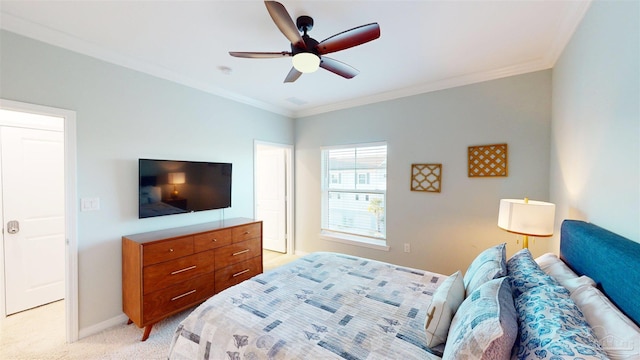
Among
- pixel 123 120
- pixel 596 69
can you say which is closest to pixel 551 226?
pixel 596 69

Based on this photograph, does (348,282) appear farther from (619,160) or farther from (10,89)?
(10,89)

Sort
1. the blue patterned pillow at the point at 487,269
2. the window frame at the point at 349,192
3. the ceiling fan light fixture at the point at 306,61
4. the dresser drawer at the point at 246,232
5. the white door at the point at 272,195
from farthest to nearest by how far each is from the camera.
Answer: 1. the white door at the point at 272,195
2. the window frame at the point at 349,192
3. the dresser drawer at the point at 246,232
4. the ceiling fan light fixture at the point at 306,61
5. the blue patterned pillow at the point at 487,269

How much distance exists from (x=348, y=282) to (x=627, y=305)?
54.3 inches

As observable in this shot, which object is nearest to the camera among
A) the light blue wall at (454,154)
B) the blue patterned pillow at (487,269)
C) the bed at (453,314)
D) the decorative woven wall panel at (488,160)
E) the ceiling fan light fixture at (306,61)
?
the bed at (453,314)

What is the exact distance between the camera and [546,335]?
2.72ft

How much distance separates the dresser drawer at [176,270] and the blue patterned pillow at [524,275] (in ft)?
8.50

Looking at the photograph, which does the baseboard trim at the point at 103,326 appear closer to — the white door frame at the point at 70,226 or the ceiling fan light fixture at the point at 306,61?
the white door frame at the point at 70,226

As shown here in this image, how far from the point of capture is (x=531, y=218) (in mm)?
1961

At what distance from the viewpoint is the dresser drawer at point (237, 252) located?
275cm

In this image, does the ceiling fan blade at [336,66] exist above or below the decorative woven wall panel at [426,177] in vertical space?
above

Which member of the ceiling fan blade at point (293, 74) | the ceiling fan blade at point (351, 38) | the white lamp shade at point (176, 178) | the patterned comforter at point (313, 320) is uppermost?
the ceiling fan blade at point (293, 74)

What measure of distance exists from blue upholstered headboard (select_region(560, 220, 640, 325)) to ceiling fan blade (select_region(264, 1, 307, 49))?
193 centimetres

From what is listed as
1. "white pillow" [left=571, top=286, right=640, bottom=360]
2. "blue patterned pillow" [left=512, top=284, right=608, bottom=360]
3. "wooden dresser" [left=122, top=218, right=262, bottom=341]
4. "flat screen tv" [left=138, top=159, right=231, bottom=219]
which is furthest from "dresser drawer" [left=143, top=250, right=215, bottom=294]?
"white pillow" [left=571, top=286, right=640, bottom=360]

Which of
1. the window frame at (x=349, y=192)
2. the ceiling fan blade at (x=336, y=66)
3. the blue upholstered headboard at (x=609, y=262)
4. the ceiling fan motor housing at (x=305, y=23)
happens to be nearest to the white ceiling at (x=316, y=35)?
the ceiling fan motor housing at (x=305, y=23)
